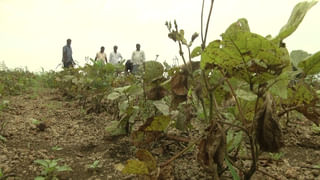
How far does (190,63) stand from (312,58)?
385mm

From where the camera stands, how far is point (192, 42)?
1024 mm

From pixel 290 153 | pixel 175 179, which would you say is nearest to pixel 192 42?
pixel 175 179

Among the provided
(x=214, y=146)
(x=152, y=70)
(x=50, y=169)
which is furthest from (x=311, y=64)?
(x=50, y=169)

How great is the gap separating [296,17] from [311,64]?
16 centimetres

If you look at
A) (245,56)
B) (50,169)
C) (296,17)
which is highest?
(296,17)

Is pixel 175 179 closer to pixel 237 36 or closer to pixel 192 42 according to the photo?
pixel 192 42

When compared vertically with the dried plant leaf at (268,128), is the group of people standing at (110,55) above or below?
above

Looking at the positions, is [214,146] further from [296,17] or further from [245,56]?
[296,17]

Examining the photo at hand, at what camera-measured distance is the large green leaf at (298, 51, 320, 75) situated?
912mm

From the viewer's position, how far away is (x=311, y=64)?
935mm

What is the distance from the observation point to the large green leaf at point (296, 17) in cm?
85

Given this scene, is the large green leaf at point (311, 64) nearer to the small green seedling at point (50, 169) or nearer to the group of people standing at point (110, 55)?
the small green seedling at point (50, 169)

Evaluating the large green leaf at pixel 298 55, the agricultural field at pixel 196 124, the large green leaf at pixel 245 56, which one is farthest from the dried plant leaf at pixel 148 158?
the large green leaf at pixel 298 55

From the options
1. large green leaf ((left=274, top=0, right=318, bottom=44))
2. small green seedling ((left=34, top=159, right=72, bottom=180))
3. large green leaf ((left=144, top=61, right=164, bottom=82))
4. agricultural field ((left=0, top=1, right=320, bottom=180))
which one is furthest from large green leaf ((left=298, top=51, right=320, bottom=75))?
small green seedling ((left=34, top=159, right=72, bottom=180))
